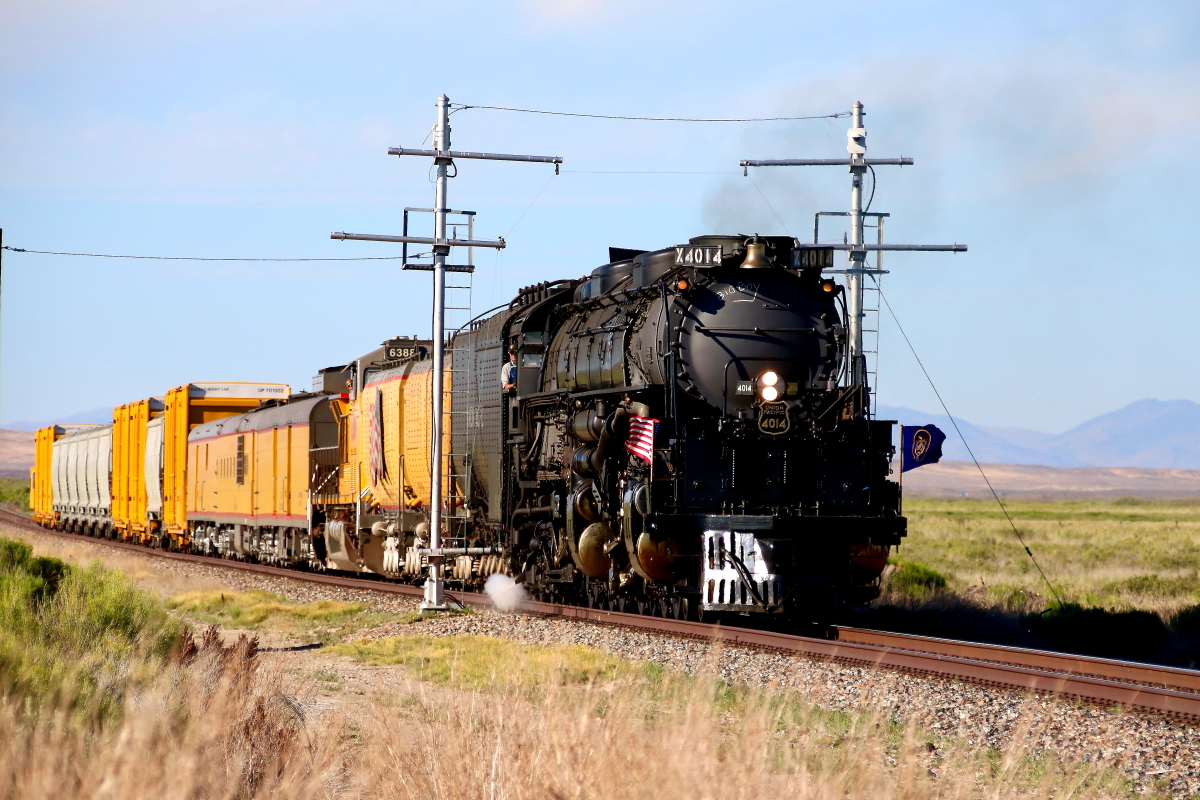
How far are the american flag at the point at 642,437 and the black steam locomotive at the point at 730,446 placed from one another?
0.09ft

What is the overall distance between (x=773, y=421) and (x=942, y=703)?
15.3ft

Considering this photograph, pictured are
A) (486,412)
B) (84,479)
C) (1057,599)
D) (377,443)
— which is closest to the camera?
(486,412)

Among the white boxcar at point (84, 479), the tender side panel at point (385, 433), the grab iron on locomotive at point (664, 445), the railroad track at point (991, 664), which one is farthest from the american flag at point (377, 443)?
the white boxcar at point (84, 479)

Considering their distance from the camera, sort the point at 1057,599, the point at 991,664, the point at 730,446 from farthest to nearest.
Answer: the point at 1057,599
the point at 730,446
the point at 991,664

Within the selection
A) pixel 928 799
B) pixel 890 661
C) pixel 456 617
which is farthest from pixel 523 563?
pixel 928 799

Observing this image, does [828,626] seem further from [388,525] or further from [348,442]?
[348,442]

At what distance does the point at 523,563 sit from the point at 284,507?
12552 millimetres

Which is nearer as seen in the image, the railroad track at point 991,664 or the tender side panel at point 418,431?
the railroad track at point 991,664

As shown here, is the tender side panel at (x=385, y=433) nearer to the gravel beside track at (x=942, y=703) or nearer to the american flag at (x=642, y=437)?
the gravel beside track at (x=942, y=703)

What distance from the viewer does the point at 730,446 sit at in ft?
47.4

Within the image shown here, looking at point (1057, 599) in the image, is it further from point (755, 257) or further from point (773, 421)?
point (755, 257)

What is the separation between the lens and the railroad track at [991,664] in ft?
33.8

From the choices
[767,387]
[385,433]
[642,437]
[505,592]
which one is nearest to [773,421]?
[767,387]

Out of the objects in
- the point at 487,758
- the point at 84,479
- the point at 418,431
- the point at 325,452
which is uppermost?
the point at 418,431
